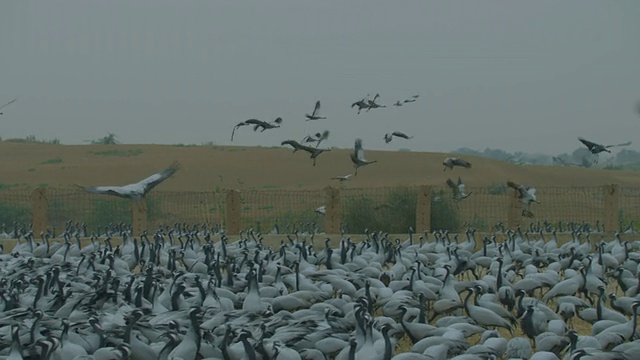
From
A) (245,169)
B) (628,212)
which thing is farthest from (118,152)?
(628,212)

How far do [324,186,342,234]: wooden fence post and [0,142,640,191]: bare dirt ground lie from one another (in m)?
27.3

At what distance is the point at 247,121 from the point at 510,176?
40401 millimetres

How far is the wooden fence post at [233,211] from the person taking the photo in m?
21.7

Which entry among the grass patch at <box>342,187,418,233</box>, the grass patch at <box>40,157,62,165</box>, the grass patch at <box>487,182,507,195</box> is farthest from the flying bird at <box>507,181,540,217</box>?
the grass patch at <box>40,157,62,165</box>

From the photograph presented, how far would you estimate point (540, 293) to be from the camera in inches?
547

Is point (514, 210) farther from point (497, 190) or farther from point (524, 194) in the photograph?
point (497, 190)

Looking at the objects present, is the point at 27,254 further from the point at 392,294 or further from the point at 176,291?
the point at 392,294

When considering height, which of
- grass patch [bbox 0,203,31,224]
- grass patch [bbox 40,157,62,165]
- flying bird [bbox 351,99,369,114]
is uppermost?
flying bird [bbox 351,99,369,114]

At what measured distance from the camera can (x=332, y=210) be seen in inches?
847

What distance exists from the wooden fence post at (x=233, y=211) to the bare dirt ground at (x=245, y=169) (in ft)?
88.0

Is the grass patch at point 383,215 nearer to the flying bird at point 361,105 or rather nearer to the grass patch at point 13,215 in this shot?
the flying bird at point 361,105

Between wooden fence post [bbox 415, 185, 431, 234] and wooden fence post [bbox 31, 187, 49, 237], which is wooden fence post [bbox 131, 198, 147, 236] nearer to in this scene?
wooden fence post [bbox 31, 187, 49, 237]

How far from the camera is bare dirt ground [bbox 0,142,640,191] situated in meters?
51.3

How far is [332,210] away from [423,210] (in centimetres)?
198
